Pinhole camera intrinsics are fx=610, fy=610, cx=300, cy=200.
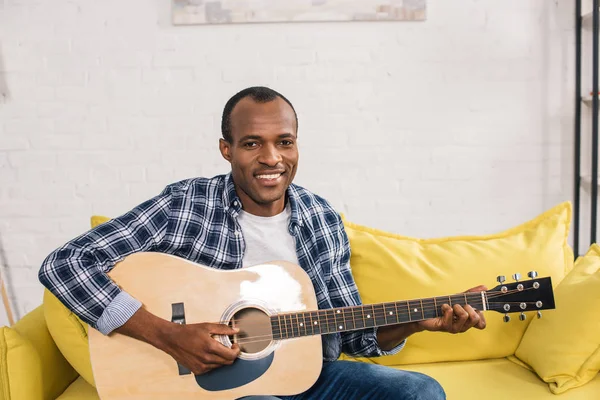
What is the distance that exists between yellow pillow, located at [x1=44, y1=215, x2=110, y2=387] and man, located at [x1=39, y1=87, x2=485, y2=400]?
0.12 metres

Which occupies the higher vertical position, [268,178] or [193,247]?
[268,178]

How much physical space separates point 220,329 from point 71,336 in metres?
0.42

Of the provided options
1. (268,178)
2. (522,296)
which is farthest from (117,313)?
(522,296)

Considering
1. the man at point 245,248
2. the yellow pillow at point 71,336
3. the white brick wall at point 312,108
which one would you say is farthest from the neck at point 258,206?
the white brick wall at point 312,108

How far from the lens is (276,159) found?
156cm

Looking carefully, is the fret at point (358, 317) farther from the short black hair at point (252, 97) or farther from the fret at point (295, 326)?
the short black hair at point (252, 97)

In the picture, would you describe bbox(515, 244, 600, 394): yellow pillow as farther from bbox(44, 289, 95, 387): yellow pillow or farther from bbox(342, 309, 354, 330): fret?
bbox(44, 289, 95, 387): yellow pillow

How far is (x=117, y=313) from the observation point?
1396 millimetres

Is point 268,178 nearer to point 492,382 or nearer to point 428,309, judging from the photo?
point 428,309

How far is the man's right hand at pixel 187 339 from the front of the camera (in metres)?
1.38

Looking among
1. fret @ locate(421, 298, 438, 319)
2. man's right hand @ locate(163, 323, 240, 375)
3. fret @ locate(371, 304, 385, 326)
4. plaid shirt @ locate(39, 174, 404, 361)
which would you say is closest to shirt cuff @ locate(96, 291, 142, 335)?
plaid shirt @ locate(39, 174, 404, 361)

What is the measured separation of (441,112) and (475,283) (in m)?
1.13

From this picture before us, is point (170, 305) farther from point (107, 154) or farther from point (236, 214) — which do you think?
point (107, 154)

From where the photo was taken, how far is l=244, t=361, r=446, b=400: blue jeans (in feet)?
4.67
